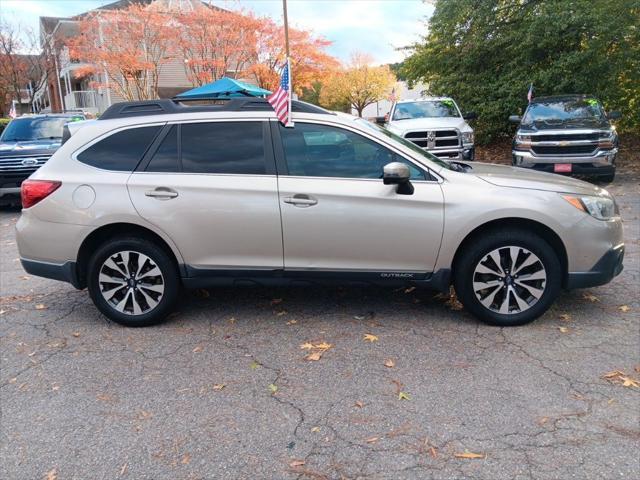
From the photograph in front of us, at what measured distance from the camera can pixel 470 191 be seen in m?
4.12

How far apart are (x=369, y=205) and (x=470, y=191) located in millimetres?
800

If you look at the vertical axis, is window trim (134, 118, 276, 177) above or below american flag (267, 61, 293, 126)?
below

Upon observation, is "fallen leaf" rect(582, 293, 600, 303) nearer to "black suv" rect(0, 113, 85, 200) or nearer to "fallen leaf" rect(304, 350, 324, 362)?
"fallen leaf" rect(304, 350, 324, 362)

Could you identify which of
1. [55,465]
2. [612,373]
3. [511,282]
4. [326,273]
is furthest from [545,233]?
[55,465]

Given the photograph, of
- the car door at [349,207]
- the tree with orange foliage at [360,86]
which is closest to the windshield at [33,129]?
the car door at [349,207]

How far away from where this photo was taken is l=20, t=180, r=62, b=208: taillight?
434 cm

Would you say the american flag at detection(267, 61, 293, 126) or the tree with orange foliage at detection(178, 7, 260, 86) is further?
the tree with orange foliage at detection(178, 7, 260, 86)

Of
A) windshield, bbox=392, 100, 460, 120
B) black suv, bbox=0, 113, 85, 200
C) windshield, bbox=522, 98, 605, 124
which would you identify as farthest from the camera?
windshield, bbox=392, 100, 460, 120

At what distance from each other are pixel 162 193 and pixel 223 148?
2.01 feet

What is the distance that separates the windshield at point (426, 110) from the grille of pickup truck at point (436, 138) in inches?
53.6

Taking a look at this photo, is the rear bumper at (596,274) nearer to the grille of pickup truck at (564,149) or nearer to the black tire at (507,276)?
the black tire at (507,276)

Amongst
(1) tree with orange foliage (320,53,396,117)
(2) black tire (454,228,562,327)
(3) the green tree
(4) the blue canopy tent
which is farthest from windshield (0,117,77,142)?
(1) tree with orange foliage (320,53,396,117)

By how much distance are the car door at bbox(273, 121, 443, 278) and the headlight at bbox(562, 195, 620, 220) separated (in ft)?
3.44

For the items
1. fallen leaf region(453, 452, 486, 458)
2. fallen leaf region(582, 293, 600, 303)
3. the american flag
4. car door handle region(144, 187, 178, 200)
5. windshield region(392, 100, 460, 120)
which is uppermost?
windshield region(392, 100, 460, 120)
